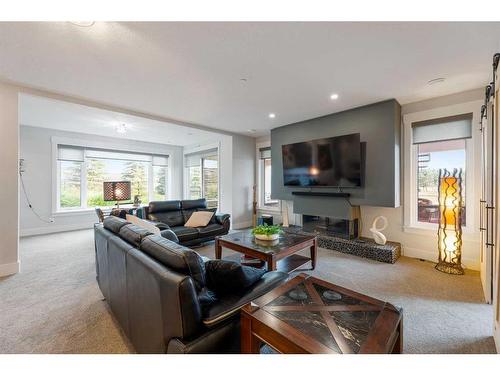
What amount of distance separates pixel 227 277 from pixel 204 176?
19.4 feet

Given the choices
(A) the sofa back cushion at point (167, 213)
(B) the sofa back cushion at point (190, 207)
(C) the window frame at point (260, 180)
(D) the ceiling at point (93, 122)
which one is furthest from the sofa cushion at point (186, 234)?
(C) the window frame at point (260, 180)

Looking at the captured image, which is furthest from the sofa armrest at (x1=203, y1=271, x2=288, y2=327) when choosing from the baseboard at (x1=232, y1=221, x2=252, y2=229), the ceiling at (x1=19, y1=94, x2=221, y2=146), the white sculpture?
the baseboard at (x1=232, y1=221, x2=252, y2=229)

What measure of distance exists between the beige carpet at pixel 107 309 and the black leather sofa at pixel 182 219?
1210mm

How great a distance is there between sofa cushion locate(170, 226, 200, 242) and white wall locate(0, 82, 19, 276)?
6.82 ft

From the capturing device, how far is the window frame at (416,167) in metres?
3.07

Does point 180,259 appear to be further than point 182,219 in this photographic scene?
No

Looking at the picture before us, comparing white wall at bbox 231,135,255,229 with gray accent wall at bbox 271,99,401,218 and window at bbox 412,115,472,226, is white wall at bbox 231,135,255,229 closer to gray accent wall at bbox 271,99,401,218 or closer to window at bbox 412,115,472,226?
gray accent wall at bbox 271,99,401,218

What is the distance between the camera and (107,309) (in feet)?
6.89

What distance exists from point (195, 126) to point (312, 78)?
9.74 ft

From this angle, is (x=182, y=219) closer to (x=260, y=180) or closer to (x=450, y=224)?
(x=260, y=180)

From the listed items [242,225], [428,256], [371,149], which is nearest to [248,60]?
[371,149]
